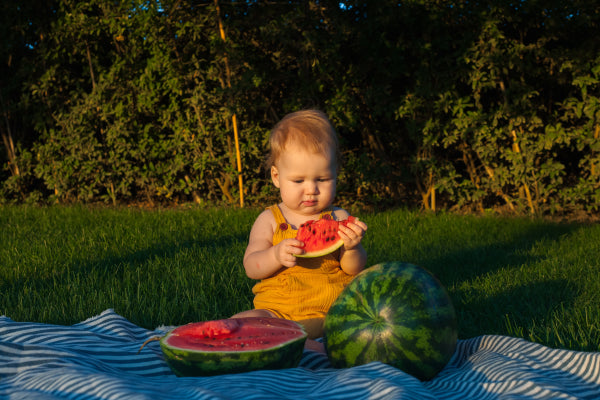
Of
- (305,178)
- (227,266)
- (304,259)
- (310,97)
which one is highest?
(310,97)

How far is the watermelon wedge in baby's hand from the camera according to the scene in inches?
101

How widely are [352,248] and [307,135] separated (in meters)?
0.61

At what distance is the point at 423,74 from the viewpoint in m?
6.78

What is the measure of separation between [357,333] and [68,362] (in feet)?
3.83

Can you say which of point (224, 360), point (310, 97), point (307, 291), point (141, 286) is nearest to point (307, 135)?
point (307, 291)

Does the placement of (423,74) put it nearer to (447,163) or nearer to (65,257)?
(447,163)

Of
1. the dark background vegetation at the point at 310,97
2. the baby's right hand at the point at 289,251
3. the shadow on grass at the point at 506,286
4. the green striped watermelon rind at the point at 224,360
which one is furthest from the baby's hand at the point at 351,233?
the dark background vegetation at the point at 310,97

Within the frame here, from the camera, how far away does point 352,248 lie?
9.12ft

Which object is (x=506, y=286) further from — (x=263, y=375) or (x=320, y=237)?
(x=263, y=375)

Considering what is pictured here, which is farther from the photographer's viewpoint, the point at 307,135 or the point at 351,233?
the point at 307,135

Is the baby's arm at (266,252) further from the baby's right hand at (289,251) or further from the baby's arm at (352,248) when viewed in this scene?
the baby's arm at (352,248)

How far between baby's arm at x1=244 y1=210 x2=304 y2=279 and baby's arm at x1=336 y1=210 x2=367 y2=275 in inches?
8.7

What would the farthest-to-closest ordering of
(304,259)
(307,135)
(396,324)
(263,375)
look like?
(304,259) → (307,135) → (396,324) → (263,375)

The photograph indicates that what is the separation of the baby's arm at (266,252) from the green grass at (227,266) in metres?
0.58
